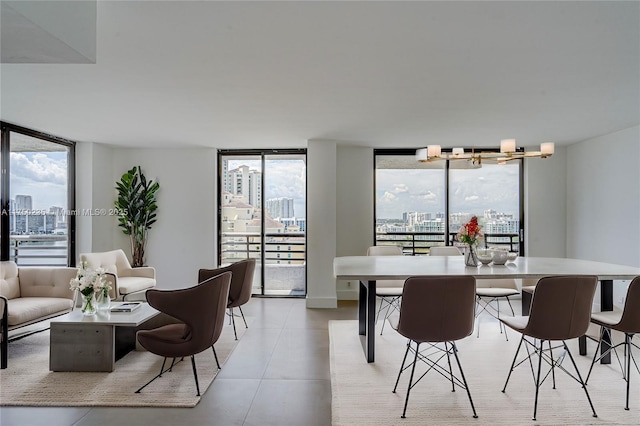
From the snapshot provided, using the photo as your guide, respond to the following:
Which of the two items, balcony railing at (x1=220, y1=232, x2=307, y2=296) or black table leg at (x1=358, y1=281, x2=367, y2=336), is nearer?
black table leg at (x1=358, y1=281, x2=367, y2=336)

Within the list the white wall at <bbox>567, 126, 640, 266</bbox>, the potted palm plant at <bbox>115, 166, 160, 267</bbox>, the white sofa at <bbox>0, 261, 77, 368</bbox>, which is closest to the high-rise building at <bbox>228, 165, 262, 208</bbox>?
the potted palm plant at <bbox>115, 166, 160, 267</bbox>

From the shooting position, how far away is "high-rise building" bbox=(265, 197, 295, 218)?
21.9 feet

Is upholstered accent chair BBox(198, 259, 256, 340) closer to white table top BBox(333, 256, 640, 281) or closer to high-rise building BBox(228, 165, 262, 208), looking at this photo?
white table top BBox(333, 256, 640, 281)

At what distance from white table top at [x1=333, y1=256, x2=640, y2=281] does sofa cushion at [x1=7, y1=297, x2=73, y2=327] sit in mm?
2986

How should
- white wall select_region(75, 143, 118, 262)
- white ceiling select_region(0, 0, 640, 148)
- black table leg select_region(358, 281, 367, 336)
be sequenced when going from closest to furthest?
1. white ceiling select_region(0, 0, 640, 148)
2. black table leg select_region(358, 281, 367, 336)
3. white wall select_region(75, 143, 118, 262)

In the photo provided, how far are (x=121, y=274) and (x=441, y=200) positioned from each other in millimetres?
5221

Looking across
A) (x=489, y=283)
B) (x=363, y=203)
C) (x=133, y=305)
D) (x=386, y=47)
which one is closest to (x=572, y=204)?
(x=489, y=283)

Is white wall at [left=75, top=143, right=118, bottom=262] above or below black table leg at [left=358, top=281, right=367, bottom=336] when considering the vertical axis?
above

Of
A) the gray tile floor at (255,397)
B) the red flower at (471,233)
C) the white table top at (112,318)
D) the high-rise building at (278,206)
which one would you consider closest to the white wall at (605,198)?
the red flower at (471,233)

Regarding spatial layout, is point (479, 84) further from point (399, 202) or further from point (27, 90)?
point (27, 90)

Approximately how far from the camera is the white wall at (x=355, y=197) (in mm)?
6496

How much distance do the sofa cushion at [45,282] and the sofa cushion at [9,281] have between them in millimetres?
70

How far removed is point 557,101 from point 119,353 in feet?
16.2

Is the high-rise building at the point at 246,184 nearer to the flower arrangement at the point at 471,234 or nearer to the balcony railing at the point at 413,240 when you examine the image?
the balcony railing at the point at 413,240
